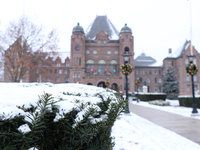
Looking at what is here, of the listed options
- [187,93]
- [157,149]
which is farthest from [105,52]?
[157,149]

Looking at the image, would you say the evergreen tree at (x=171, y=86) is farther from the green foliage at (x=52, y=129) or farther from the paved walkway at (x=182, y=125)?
the green foliage at (x=52, y=129)

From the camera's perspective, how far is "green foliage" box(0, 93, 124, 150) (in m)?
1.43

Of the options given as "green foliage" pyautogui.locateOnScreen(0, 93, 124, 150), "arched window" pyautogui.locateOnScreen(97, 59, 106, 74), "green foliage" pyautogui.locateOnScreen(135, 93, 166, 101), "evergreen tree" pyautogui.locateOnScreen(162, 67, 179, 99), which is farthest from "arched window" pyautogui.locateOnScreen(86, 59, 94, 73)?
"green foliage" pyautogui.locateOnScreen(0, 93, 124, 150)

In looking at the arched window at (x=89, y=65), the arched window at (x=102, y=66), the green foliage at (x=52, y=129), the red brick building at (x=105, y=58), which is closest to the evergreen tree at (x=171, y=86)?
the red brick building at (x=105, y=58)

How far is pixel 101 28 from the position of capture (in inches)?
2245

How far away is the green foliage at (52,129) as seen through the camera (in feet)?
4.68

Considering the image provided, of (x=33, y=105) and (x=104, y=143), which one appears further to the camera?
(x=104, y=143)

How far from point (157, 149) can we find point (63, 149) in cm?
356

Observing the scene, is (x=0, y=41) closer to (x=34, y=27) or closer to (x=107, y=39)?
(x=34, y=27)

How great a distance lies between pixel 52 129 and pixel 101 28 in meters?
58.0

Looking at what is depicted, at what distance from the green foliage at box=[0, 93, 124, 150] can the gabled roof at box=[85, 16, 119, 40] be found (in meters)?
53.6

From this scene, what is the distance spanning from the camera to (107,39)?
2066 inches

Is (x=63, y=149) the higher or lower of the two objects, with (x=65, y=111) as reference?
lower

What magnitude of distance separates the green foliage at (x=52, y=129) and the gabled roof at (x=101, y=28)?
5356cm
